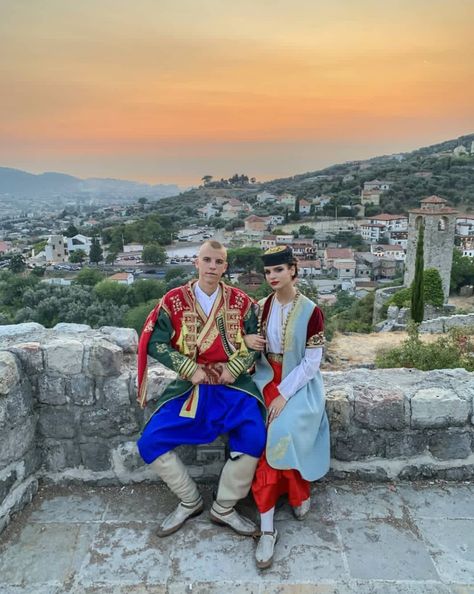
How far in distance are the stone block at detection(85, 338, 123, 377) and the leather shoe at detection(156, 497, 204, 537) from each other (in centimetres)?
77

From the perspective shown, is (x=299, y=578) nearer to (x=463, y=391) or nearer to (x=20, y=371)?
(x=463, y=391)

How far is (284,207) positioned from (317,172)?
144 feet

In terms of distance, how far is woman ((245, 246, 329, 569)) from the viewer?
2191 mm

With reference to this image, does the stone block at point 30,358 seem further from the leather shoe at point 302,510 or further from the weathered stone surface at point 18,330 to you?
the leather shoe at point 302,510

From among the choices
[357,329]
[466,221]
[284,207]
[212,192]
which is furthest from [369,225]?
[212,192]

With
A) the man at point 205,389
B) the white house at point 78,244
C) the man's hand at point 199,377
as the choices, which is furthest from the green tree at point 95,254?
the man's hand at point 199,377

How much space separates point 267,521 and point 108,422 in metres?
0.99

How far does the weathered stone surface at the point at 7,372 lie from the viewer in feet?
7.52

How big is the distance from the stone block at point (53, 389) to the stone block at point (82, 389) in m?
0.04

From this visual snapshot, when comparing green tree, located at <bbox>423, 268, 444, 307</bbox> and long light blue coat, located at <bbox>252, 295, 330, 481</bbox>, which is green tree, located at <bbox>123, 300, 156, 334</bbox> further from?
long light blue coat, located at <bbox>252, 295, 330, 481</bbox>

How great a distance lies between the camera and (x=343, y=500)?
7.97 feet

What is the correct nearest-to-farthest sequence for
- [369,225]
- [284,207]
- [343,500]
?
[343,500] < [369,225] < [284,207]

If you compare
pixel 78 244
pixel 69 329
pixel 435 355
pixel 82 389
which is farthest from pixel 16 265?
pixel 82 389

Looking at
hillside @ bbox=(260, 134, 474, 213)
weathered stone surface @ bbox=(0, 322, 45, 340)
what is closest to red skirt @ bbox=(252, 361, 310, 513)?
weathered stone surface @ bbox=(0, 322, 45, 340)
